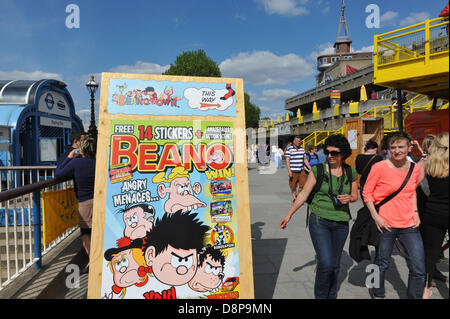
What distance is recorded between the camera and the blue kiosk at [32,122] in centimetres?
792

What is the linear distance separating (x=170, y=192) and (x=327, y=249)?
1.66m

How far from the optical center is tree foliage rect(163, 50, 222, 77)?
38.8m

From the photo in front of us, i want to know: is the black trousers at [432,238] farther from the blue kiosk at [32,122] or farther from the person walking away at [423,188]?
the blue kiosk at [32,122]

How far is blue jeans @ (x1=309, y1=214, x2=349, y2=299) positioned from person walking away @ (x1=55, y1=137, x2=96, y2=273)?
2.81 meters

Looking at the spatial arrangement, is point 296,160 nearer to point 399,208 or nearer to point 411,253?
point 399,208

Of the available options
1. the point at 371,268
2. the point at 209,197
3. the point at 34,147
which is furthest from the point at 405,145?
the point at 34,147

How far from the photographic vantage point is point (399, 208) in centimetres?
290

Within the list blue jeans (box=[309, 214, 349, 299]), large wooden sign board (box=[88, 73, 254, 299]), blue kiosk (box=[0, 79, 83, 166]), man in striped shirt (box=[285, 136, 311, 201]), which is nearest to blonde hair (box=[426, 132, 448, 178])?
blue jeans (box=[309, 214, 349, 299])

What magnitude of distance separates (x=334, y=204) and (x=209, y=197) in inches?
49.4

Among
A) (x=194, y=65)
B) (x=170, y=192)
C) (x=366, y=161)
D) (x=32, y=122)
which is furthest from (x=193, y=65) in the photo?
(x=170, y=192)

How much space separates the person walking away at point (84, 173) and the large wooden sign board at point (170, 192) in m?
1.23

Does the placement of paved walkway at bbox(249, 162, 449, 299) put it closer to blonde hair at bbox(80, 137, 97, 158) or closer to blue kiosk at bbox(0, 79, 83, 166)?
blonde hair at bbox(80, 137, 97, 158)

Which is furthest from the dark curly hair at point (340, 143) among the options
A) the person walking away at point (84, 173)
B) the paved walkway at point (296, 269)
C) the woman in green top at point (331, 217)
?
the person walking away at point (84, 173)

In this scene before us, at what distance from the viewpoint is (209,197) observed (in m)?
2.96
